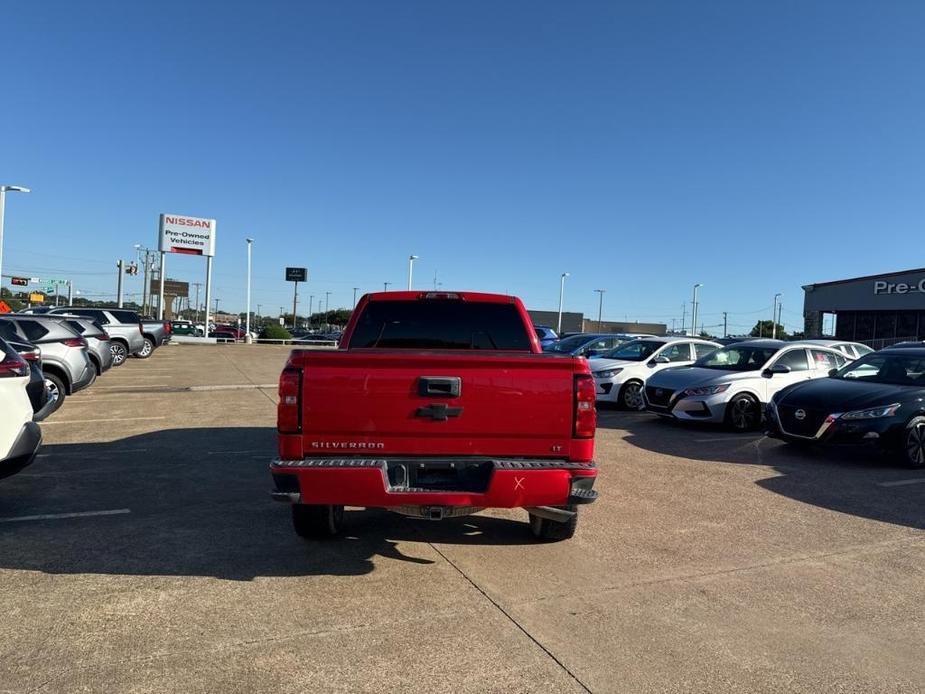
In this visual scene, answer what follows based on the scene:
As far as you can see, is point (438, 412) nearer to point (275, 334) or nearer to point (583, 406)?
point (583, 406)

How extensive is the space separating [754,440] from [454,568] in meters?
7.31

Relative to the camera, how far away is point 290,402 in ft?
13.7

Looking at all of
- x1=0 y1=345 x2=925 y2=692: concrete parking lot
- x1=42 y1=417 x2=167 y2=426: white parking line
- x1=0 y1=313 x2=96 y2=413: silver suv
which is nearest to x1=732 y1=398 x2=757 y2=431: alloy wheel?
x1=0 y1=345 x2=925 y2=692: concrete parking lot

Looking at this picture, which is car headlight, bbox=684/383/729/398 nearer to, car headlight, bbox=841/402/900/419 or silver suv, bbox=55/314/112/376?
car headlight, bbox=841/402/900/419

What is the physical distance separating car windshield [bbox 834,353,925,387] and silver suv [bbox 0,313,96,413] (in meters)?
12.6

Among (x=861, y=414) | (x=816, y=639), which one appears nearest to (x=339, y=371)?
(x=816, y=639)

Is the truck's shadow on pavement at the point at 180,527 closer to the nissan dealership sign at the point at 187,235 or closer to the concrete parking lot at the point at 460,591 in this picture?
the concrete parking lot at the point at 460,591

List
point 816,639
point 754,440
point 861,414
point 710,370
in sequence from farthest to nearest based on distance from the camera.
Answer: point 710,370, point 754,440, point 861,414, point 816,639

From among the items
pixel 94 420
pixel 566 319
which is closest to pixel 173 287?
pixel 566 319

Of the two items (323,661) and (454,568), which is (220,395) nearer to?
(454,568)

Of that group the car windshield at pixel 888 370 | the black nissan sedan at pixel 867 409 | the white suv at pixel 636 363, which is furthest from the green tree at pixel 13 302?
the car windshield at pixel 888 370

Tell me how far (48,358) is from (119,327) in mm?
10844

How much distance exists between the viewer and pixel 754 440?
1036cm

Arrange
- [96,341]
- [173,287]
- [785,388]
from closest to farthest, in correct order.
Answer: [785,388]
[96,341]
[173,287]
